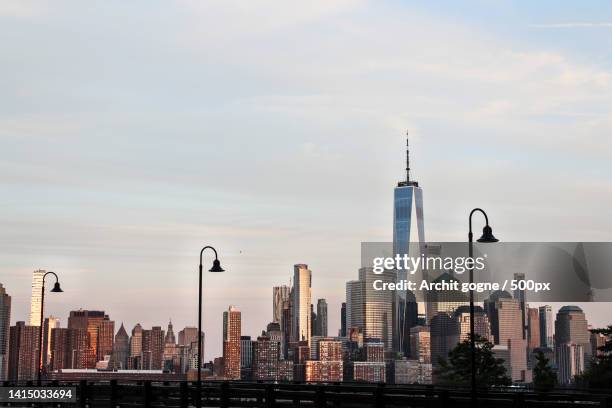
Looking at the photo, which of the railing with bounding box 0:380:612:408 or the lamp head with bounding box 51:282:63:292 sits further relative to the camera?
the lamp head with bounding box 51:282:63:292

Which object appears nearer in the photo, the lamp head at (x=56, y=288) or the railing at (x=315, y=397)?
the railing at (x=315, y=397)

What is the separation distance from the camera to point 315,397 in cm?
3853

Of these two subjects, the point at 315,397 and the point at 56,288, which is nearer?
the point at 315,397

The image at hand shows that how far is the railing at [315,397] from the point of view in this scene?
117ft

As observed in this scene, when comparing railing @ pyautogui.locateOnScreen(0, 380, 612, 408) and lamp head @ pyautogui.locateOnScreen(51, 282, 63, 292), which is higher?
lamp head @ pyautogui.locateOnScreen(51, 282, 63, 292)

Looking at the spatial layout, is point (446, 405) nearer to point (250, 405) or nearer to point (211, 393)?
point (250, 405)

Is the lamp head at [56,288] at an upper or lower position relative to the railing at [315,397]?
upper

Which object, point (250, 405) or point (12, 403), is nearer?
point (250, 405)

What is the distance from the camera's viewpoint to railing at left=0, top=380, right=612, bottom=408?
35625 mm

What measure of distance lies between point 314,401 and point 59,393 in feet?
50.9

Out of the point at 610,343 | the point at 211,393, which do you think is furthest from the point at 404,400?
the point at 610,343

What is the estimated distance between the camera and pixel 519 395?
34438 mm

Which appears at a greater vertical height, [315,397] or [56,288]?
[56,288]

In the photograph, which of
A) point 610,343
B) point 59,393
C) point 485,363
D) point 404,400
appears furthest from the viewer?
point 485,363
